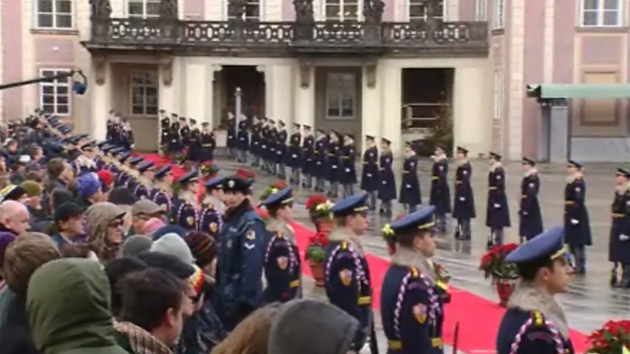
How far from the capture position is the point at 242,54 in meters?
43.1

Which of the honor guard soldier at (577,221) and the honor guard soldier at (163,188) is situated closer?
the honor guard soldier at (163,188)

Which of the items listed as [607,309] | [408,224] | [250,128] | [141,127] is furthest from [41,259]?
[141,127]

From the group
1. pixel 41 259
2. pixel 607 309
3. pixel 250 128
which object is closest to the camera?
pixel 41 259

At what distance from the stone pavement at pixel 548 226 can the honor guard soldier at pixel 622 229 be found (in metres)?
0.42

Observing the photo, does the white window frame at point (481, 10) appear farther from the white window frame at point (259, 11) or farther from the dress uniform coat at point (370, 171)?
the dress uniform coat at point (370, 171)

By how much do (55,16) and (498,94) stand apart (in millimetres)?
16573

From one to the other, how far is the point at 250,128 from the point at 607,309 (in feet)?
84.3

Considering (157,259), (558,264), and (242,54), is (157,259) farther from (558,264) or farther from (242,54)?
(242,54)

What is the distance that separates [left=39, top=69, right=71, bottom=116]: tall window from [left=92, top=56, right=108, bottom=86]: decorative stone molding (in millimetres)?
1713

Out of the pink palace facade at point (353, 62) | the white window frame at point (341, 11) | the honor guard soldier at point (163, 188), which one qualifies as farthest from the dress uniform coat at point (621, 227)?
the white window frame at point (341, 11)

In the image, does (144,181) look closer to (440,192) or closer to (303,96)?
(440,192)

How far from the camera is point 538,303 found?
6.03m

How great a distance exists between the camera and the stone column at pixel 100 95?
141 feet

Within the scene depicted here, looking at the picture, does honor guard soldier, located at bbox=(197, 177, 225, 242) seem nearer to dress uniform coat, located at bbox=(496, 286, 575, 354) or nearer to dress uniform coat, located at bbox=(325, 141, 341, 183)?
dress uniform coat, located at bbox=(496, 286, 575, 354)
